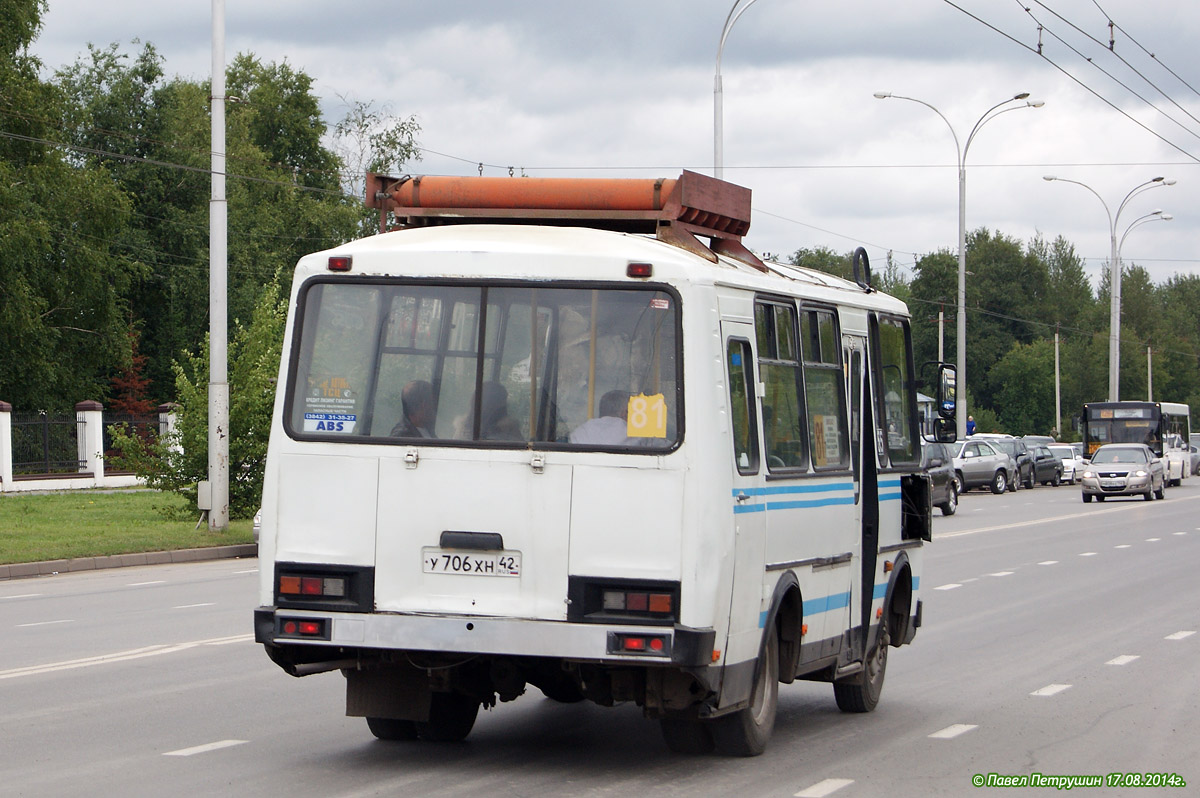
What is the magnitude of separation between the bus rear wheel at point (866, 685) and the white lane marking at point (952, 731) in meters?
0.66

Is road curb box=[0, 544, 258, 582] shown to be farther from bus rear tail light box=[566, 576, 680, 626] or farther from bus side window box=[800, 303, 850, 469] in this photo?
bus rear tail light box=[566, 576, 680, 626]

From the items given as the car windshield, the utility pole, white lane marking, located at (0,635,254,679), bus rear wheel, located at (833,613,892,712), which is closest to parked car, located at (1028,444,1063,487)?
the car windshield

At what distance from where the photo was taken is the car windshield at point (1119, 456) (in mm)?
45406

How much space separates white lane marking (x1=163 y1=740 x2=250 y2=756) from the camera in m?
8.34

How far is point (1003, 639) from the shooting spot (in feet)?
46.3

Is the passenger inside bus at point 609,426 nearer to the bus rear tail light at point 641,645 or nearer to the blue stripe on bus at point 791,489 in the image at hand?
the blue stripe on bus at point 791,489

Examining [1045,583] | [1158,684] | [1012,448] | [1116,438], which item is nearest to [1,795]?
[1158,684]

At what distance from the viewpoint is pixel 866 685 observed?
33.3ft

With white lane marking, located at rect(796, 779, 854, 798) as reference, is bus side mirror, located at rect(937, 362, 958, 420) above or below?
above

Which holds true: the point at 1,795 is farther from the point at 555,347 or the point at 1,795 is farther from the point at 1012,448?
the point at 1012,448

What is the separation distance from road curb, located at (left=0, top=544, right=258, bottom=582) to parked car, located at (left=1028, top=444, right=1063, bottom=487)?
123ft

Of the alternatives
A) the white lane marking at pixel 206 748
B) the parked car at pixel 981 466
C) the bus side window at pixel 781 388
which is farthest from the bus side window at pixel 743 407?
the parked car at pixel 981 466

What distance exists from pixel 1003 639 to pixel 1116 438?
4919cm

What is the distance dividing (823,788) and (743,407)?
1.83 m
